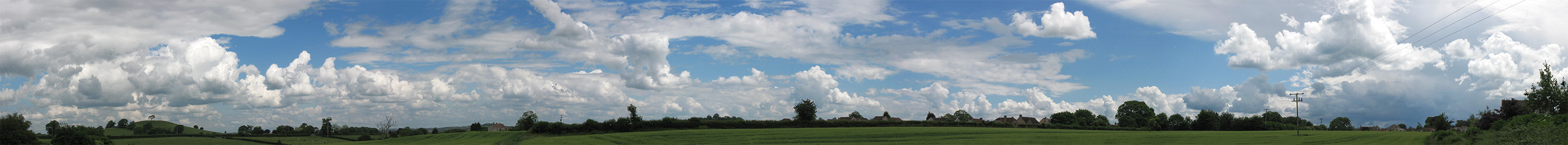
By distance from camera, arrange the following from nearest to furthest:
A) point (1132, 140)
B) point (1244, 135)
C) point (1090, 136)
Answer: point (1132, 140), point (1090, 136), point (1244, 135)

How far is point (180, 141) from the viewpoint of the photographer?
322 ft

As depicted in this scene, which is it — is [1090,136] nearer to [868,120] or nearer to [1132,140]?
[1132,140]

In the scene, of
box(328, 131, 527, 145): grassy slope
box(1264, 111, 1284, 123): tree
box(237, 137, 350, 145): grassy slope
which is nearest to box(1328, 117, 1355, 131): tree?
box(1264, 111, 1284, 123): tree

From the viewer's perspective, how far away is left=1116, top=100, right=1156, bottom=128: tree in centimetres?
11262

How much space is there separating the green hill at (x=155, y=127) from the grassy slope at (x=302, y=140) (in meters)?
24.9

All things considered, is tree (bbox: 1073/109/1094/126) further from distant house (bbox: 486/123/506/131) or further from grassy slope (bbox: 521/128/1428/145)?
distant house (bbox: 486/123/506/131)

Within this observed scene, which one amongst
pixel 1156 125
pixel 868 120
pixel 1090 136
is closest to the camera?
pixel 1090 136

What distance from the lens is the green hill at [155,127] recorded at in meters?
118

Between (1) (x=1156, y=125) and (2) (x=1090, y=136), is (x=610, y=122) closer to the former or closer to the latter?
Answer: (2) (x=1090, y=136)

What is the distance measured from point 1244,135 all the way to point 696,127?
3767 centimetres

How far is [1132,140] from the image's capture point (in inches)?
1649

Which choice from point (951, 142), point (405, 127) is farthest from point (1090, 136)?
point (405, 127)

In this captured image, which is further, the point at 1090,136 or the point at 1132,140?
the point at 1090,136

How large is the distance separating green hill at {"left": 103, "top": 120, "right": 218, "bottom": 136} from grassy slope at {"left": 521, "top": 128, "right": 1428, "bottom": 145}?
104122 mm
